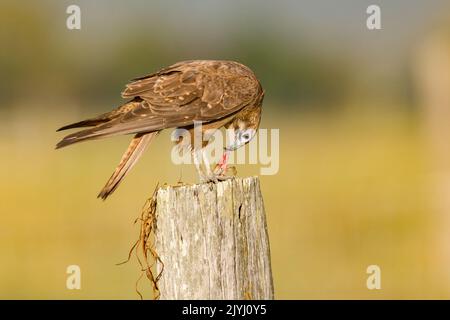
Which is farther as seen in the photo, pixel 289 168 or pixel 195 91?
pixel 289 168

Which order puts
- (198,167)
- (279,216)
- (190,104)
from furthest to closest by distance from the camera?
1. (279,216)
2. (190,104)
3. (198,167)

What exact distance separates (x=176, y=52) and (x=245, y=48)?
2.39 metres

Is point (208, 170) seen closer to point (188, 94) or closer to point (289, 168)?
point (188, 94)

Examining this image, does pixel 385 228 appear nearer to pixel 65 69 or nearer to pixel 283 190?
pixel 283 190

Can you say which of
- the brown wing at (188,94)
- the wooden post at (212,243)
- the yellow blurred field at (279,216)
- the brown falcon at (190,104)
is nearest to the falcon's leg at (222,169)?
the brown falcon at (190,104)

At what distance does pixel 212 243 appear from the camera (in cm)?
498

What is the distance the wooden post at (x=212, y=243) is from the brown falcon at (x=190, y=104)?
114 cm

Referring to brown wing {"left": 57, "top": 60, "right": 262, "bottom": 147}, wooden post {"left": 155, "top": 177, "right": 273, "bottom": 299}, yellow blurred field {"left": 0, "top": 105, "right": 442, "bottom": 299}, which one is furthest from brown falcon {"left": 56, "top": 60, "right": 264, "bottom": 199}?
yellow blurred field {"left": 0, "top": 105, "right": 442, "bottom": 299}

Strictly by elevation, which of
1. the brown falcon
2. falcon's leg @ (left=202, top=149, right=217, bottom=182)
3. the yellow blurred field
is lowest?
the yellow blurred field

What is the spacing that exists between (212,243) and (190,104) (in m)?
2.17

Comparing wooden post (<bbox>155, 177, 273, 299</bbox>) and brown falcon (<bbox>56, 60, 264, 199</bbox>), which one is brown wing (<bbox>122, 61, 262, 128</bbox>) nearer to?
brown falcon (<bbox>56, 60, 264, 199</bbox>)

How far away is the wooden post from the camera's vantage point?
4965mm

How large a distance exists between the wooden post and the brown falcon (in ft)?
3.73

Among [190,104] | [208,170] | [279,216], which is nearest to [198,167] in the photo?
[208,170]
